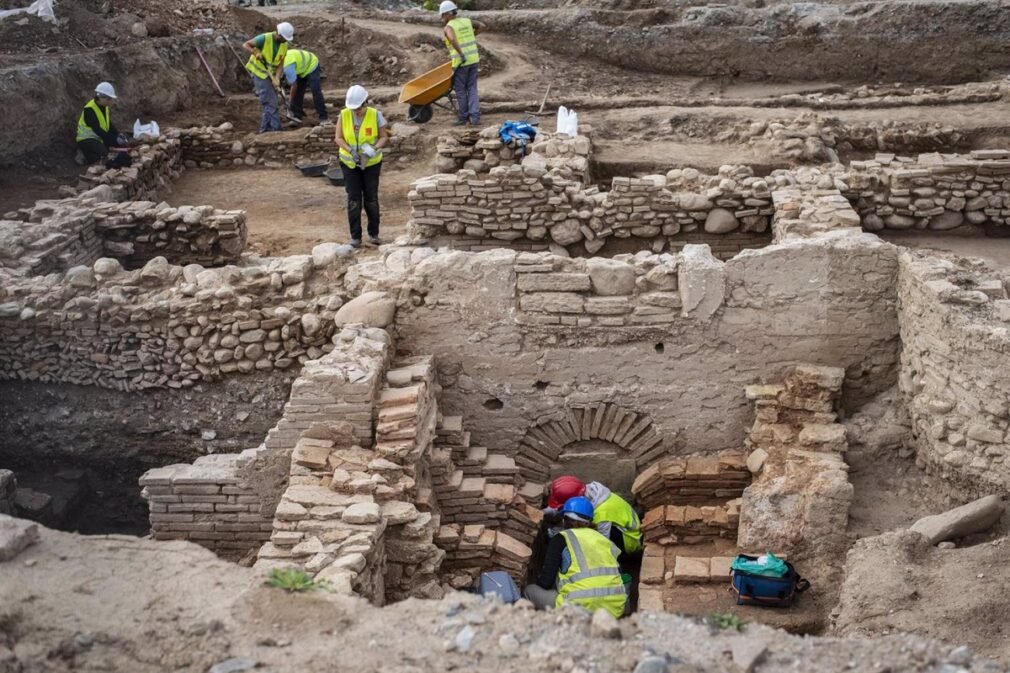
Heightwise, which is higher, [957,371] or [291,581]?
[957,371]

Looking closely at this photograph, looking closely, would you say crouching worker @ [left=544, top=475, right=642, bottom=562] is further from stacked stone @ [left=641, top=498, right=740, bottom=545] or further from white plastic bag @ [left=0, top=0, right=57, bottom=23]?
white plastic bag @ [left=0, top=0, right=57, bottom=23]

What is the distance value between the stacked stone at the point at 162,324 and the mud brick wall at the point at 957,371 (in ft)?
12.7

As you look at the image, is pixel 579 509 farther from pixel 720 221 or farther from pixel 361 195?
pixel 361 195

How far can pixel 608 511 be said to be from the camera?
732 centimetres

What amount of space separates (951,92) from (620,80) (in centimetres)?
492

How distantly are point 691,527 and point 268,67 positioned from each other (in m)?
9.28

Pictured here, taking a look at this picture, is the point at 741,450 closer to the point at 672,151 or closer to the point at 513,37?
the point at 672,151

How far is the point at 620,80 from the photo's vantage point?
653 inches

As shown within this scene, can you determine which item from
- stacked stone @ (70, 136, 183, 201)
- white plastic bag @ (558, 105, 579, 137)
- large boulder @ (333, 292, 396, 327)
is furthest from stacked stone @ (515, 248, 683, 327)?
stacked stone @ (70, 136, 183, 201)

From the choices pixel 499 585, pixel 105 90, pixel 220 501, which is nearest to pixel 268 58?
pixel 105 90

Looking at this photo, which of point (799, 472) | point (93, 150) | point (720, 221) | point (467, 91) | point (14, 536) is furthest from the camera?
point (467, 91)

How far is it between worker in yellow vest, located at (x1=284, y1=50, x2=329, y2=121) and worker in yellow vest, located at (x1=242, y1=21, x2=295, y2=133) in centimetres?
19

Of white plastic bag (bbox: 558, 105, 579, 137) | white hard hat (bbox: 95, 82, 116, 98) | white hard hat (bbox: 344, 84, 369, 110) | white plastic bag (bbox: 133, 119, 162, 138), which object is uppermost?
white hard hat (bbox: 344, 84, 369, 110)

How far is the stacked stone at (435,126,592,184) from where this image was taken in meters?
10.1
